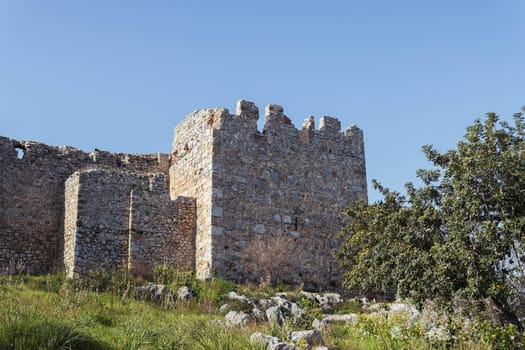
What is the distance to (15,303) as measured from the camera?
42.8 ft

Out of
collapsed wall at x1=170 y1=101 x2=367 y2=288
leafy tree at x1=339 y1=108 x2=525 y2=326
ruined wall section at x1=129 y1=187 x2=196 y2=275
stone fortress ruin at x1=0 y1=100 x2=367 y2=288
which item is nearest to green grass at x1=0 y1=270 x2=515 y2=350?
leafy tree at x1=339 y1=108 x2=525 y2=326

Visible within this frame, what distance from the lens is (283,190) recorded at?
76.8 feet

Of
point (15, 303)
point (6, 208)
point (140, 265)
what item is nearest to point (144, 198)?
point (140, 265)

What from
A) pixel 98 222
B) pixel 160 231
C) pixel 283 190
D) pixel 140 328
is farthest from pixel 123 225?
pixel 140 328

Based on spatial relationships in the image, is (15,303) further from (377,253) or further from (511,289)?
(511,289)

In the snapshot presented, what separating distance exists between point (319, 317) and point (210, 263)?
640 cm

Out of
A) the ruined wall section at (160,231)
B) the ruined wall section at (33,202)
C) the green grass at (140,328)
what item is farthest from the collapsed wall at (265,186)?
the green grass at (140,328)

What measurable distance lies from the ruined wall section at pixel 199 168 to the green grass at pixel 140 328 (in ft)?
15.6

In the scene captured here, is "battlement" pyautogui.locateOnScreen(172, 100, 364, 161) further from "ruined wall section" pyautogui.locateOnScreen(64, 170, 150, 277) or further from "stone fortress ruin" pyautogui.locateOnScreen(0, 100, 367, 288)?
"ruined wall section" pyautogui.locateOnScreen(64, 170, 150, 277)

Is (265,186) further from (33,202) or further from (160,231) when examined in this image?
(33,202)

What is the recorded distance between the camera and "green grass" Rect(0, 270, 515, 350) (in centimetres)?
1149

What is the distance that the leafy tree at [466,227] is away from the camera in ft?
47.0

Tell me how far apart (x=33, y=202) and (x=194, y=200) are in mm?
5592

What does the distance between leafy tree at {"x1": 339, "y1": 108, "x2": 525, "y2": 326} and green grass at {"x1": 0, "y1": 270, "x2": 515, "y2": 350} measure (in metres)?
1.57
